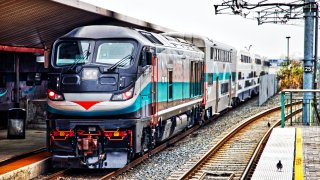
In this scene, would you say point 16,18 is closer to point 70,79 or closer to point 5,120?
point 70,79

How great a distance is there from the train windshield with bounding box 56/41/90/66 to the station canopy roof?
1.22 m

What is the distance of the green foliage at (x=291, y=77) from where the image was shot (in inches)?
2063

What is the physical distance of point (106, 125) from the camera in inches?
457

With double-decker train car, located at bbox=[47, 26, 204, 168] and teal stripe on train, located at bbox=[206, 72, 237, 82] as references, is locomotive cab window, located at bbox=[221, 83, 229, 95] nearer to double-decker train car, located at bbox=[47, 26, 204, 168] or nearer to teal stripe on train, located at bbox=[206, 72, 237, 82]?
teal stripe on train, located at bbox=[206, 72, 237, 82]

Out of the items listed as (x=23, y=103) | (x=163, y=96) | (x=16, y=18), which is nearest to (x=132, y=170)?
(x=163, y=96)

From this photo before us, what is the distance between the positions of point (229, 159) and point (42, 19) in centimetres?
A: 654

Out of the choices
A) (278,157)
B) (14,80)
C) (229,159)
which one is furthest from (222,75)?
(278,157)

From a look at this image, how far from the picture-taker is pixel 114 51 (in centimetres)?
1209

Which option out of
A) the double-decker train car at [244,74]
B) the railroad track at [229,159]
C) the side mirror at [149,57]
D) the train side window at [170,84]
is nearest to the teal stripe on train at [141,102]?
the train side window at [170,84]

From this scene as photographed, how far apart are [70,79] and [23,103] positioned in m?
7.73

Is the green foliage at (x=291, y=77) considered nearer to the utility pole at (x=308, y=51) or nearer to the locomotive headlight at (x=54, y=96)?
the utility pole at (x=308, y=51)

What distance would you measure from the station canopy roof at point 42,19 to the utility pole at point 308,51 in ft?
18.7

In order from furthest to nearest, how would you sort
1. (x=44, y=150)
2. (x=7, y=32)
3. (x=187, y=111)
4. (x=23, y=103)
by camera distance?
(x=23, y=103)
(x=187, y=111)
(x=7, y=32)
(x=44, y=150)

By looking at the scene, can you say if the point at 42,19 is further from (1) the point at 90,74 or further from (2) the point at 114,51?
(1) the point at 90,74
